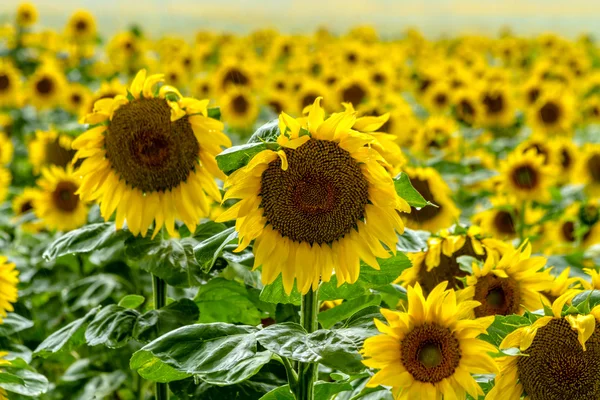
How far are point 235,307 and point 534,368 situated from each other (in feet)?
2.09

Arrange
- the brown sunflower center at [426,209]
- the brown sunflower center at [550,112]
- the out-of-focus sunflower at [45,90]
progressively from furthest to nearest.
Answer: the out-of-focus sunflower at [45,90], the brown sunflower center at [550,112], the brown sunflower center at [426,209]

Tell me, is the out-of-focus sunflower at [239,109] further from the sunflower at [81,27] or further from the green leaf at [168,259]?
the green leaf at [168,259]

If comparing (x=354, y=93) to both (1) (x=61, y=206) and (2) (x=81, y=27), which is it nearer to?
(1) (x=61, y=206)

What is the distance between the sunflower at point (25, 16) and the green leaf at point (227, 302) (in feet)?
16.9

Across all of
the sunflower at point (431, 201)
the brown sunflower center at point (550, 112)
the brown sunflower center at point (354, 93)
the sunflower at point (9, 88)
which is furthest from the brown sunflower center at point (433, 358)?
the sunflower at point (9, 88)

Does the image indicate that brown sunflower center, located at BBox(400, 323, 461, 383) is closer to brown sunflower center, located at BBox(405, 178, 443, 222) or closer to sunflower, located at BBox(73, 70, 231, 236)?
sunflower, located at BBox(73, 70, 231, 236)

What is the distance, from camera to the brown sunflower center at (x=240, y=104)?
178 inches

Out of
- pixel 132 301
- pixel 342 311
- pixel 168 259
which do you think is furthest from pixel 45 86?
pixel 342 311

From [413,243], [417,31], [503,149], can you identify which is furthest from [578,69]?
[413,243]

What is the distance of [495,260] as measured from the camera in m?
1.71

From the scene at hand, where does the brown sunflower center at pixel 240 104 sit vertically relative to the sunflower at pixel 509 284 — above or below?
below

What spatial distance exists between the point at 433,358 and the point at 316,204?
0.27 m

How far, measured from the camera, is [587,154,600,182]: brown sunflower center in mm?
3500

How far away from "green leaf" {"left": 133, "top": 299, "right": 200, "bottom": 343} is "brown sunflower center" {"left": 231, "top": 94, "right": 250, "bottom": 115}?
2935 millimetres
